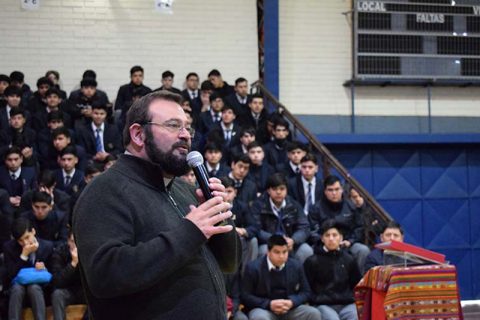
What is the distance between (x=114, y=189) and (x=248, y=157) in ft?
20.4

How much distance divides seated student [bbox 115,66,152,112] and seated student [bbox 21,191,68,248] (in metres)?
3.37

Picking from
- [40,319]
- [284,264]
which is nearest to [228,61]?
[284,264]

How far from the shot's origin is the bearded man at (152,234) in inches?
91.7

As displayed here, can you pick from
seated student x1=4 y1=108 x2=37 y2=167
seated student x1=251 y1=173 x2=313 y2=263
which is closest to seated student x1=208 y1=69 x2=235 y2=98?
seated student x1=4 y1=108 x2=37 y2=167

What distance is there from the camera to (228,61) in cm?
1182

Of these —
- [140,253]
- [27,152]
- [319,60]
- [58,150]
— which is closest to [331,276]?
[58,150]

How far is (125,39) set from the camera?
37.6 ft

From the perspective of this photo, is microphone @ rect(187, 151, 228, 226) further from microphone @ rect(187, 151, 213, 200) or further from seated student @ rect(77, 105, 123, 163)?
seated student @ rect(77, 105, 123, 163)

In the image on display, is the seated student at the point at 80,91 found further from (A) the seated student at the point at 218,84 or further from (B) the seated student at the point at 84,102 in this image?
(A) the seated student at the point at 218,84

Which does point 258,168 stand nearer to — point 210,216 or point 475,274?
point 475,274

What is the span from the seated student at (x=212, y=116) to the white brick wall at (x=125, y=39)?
154 centimetres

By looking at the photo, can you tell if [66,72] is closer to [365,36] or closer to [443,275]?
[365,36]

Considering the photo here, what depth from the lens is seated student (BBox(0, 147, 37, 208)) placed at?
8219 millimetres

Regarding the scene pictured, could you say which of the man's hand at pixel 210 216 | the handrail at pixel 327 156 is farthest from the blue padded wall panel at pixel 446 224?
the man's hand at pixel 210 216
